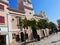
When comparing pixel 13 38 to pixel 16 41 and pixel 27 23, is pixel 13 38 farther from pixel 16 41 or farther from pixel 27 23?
pixel 27 23

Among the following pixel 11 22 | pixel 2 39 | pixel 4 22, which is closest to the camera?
pixel 4 22

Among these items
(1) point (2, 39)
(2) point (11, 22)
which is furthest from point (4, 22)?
(1) point (2, 39)

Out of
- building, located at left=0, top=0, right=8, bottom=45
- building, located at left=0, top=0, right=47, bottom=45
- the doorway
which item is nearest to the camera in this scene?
building, located at left=0, top=0, right=8, bottom=45

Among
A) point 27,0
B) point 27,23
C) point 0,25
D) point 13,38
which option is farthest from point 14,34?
point 27,0

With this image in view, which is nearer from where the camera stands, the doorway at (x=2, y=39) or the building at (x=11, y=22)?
the building at (x=11, y=22)

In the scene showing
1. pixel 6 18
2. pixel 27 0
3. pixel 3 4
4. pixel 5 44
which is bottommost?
pixel 5 44

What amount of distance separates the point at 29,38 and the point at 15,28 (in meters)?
6.36

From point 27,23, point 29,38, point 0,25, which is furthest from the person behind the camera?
point 29,38

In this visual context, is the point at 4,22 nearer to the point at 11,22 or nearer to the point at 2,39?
the point at 11,22

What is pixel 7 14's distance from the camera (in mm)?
27953

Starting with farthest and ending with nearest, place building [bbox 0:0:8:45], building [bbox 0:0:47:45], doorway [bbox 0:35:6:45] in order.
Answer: doorway [bbox 0:35:6:45] → building [bbox 0:0:47:45] → building [bbox 0:0:8:45]

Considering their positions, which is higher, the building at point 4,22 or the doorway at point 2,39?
the building at point 4,22

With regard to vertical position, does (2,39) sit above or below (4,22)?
below

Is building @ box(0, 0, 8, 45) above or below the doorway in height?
above
